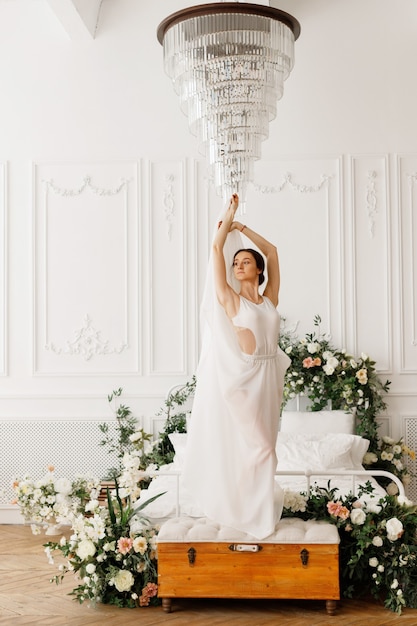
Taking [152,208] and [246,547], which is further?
[152,208]

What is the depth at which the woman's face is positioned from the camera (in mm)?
4832

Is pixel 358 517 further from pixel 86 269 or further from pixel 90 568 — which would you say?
pixel 86 269

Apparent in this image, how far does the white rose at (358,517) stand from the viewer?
466 cm

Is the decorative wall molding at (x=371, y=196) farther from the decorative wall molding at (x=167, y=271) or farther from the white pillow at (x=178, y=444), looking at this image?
the white pillow at (x=178, y=444)

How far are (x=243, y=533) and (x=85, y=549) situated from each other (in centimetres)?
92

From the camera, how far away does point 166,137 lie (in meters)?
7.31

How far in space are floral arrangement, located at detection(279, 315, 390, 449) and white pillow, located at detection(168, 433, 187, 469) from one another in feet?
3.25

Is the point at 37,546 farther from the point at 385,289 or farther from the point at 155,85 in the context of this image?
the point at 155,85

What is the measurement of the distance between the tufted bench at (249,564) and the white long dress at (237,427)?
10 centimetres

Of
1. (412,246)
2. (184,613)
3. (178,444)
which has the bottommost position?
(184,613)

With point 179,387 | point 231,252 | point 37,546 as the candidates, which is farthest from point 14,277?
point 231,252

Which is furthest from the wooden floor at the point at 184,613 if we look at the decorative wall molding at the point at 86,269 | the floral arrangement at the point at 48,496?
the decorative wall molding at the point at 86,269

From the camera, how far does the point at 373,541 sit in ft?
14.9

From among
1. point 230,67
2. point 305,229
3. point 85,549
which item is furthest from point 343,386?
point 230,67
